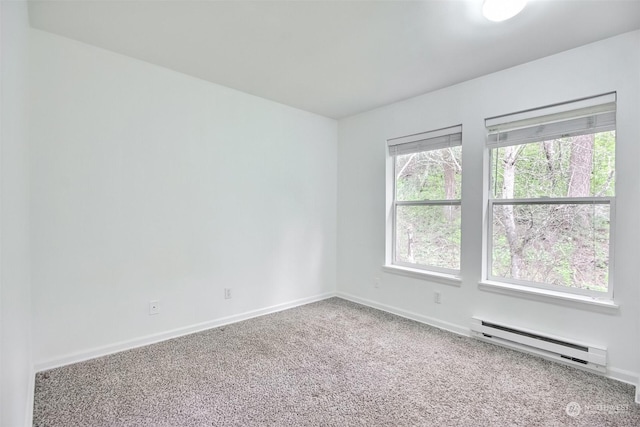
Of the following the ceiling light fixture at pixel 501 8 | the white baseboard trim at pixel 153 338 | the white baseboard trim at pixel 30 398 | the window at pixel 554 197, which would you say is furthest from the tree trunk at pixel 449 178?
the white baseboard trim at pixel 30 398

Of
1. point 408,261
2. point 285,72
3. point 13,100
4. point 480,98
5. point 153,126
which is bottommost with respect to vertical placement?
point 408,261

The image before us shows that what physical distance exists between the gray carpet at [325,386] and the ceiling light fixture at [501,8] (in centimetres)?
242

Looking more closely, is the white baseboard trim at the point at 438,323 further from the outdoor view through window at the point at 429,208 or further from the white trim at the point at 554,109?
the white trim at the point at 554,109

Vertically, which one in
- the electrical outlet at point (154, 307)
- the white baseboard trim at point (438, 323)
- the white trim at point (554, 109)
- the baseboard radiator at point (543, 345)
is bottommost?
Result: the white baseboard trim at point (438, 323)

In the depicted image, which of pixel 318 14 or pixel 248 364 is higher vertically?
pixel 318 14

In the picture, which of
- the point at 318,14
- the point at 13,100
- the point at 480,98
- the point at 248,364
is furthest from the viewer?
the point at 480,98

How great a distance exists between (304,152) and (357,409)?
2.85 meters

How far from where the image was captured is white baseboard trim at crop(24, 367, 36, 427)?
1.66m

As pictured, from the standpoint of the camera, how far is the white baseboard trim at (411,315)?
9.93 feet

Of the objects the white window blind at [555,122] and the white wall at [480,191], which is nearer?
the white wall at [480,191]

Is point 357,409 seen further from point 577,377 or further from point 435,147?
point 435,147

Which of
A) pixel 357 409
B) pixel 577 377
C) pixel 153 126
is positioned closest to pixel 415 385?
pixel 357 409

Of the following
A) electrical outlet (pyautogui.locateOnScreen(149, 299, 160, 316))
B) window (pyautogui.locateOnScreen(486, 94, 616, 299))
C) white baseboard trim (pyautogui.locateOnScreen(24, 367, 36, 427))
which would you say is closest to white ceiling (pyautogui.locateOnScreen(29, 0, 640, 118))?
window (pyautogui.locateOnScreen(486, 94, 616, 299))

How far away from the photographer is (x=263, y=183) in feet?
11.5
